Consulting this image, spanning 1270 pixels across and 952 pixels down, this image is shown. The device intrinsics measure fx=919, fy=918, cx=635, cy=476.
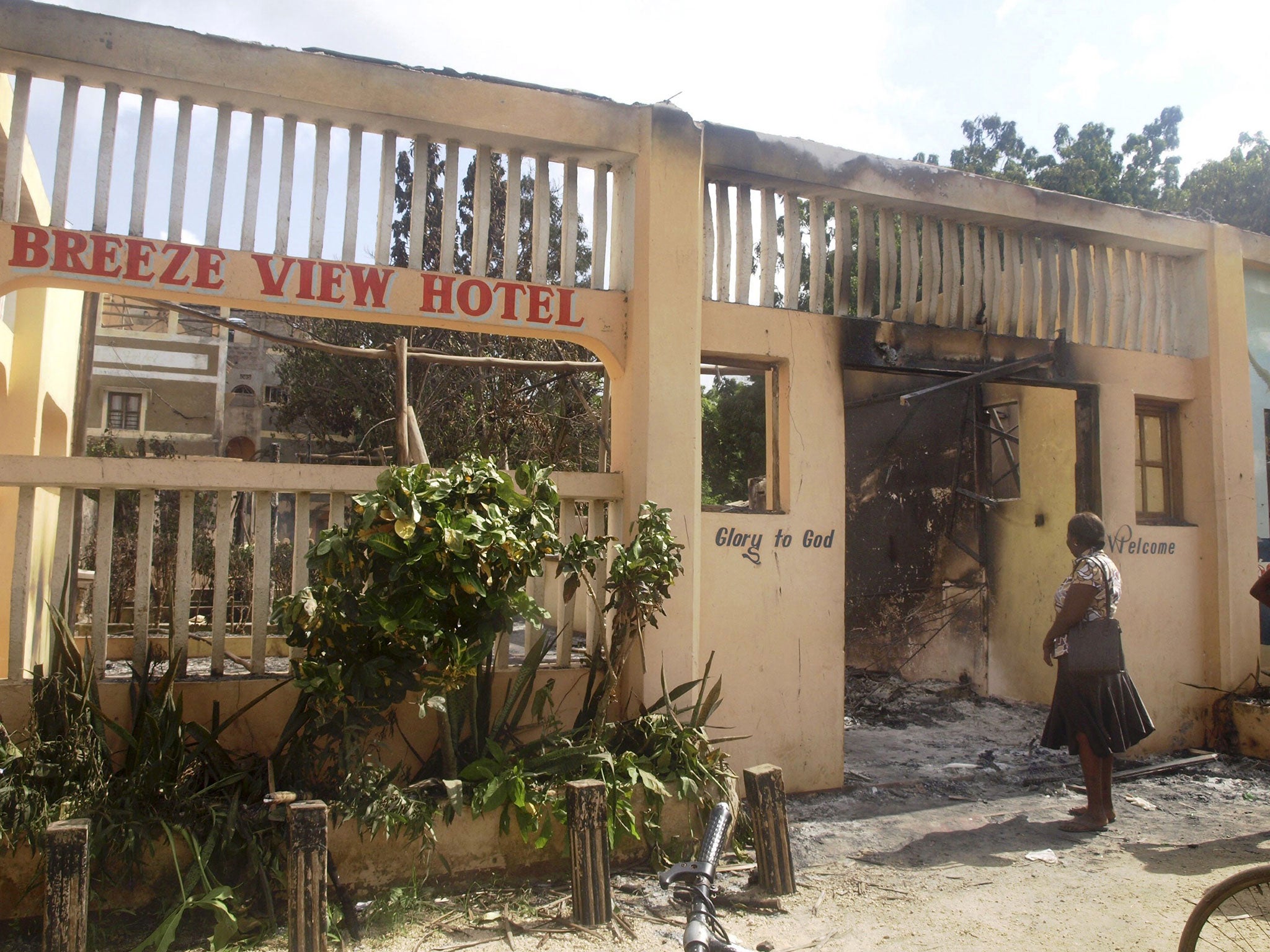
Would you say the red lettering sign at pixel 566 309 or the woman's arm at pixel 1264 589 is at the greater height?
the red lettering sign at pixel 566 309

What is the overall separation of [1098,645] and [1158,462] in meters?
3.13

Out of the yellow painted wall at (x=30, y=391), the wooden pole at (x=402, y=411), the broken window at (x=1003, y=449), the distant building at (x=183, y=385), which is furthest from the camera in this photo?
the distant building at (x=183, y=385)

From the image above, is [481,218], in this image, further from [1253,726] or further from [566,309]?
[1253,726]

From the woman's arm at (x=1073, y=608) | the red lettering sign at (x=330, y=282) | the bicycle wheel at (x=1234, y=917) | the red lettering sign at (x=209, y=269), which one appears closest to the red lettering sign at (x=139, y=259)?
the red lettering sign at (x=209, y=269)

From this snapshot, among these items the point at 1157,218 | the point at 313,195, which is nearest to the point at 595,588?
the point at 313,195

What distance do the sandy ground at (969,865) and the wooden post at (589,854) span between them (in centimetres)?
10

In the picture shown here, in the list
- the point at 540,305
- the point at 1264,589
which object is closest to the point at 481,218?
the point at 540,305

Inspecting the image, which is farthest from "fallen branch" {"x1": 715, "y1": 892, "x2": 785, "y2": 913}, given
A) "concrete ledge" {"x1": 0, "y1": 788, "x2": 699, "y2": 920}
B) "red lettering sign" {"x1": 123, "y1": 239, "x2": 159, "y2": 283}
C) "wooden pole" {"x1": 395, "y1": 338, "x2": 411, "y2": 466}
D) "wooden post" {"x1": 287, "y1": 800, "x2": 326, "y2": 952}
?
"red lettering sign" {"x1": 123, "y1": 239, "x2": 159, "y2": 283}

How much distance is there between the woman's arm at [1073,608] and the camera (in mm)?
5066

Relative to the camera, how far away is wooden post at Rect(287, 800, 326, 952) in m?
3.25

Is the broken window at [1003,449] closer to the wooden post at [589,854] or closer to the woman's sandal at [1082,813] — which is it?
the woman's sandal at [1082,813]

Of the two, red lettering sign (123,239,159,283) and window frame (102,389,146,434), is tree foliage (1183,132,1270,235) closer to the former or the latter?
red lettering sign (123,239,159,283)

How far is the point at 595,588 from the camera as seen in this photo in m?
5.23

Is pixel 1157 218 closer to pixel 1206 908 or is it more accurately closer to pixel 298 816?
pixel 1206 908
